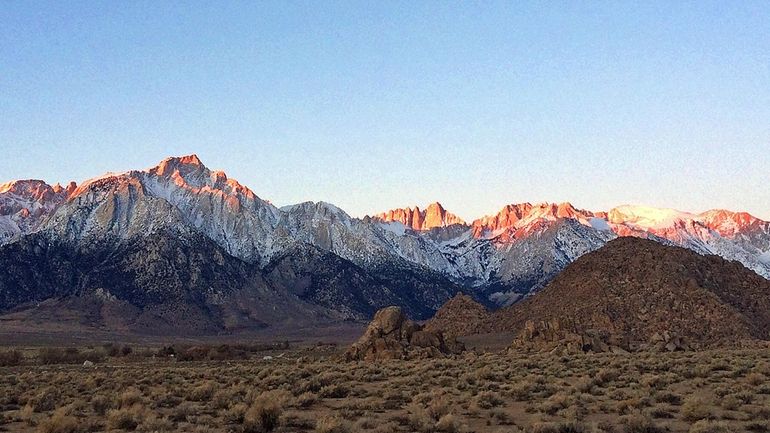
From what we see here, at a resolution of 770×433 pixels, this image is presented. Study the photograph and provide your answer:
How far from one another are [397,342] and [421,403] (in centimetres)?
4590

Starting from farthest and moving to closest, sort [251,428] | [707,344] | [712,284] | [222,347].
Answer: [712,284], [222,347], [707,344], [251,428]

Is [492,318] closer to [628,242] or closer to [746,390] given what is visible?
[628,242]

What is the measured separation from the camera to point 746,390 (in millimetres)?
29609

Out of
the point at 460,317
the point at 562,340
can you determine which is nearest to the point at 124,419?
the point at 562,340

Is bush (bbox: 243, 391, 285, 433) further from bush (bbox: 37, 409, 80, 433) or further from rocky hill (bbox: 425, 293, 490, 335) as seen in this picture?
rocky hill (bbox: 425, 293, 490, 335)

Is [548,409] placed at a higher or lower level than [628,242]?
lower

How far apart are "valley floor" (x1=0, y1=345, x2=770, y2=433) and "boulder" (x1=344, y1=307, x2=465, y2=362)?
1066 inches

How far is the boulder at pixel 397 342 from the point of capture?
6956 cm

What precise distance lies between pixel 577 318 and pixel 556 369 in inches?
2479

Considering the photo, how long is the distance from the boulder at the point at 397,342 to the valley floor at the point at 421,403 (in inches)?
1066

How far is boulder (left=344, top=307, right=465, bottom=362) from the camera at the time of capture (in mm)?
69562

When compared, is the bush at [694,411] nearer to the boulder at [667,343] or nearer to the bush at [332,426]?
the bush at [332,426]

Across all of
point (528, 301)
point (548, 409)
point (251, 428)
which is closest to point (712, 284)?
point (528, 301)

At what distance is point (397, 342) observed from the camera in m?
73.4
